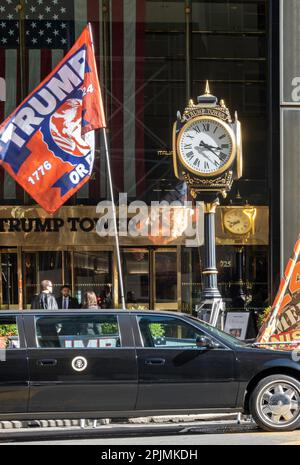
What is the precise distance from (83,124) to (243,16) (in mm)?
10931

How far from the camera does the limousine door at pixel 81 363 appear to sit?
867 centimetres

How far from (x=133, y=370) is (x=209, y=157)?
471cm

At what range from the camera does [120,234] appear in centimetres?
2102

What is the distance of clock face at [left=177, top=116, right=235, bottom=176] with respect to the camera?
12.4 meters

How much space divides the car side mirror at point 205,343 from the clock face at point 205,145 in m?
4.01

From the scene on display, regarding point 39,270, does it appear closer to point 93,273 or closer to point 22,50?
point 93,273

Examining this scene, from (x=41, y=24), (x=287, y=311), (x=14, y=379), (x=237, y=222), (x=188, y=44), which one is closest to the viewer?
(x=14, y=379)

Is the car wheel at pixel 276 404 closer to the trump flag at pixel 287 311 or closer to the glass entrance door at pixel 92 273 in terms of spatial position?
the trump flag at pixel 287 311

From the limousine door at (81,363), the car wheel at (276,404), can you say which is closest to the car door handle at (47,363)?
the limousine door at (81,363)

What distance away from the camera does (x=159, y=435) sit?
8883 millimetres

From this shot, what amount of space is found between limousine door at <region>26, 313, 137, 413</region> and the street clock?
3.98 metres

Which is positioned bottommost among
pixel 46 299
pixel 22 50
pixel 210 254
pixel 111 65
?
pixel 46 299

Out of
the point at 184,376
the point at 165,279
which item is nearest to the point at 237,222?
the point at 165,279

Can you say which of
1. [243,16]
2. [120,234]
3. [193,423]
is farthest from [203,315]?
[243,16]
